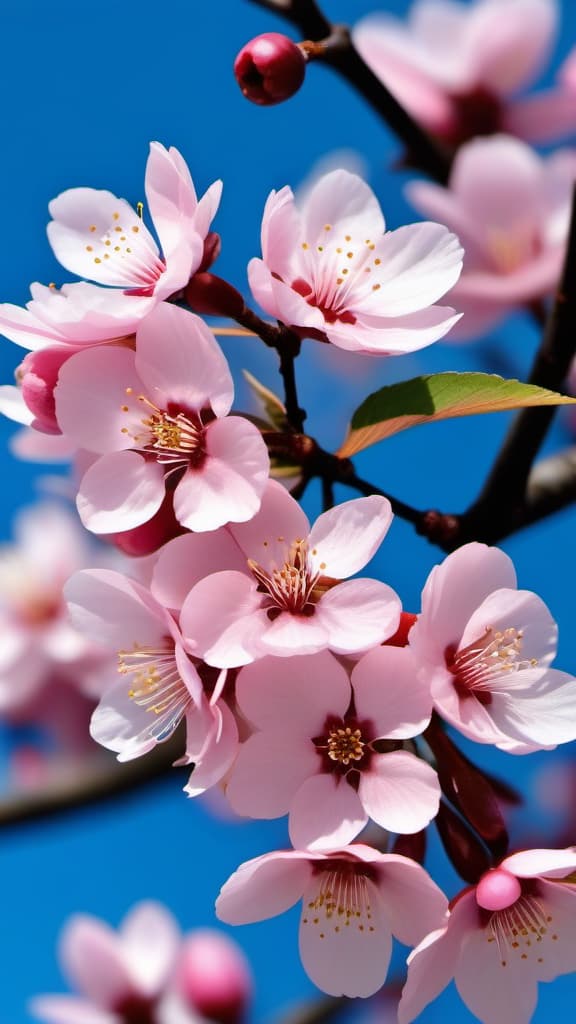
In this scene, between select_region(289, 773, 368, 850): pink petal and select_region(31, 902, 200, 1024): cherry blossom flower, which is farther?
select_region(31, 902, 200, 1024): cherry blossom flower

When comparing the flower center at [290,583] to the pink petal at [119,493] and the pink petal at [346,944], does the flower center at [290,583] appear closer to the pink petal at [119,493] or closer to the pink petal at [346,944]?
the pink petal at [119,493]

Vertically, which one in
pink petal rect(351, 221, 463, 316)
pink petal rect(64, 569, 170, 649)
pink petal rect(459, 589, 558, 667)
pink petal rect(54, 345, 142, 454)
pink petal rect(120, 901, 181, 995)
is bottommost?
pink petal rect(120, 901, 181, 995)

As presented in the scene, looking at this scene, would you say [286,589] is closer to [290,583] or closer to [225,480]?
[290,583]

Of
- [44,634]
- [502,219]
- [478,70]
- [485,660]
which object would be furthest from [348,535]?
[44,634]

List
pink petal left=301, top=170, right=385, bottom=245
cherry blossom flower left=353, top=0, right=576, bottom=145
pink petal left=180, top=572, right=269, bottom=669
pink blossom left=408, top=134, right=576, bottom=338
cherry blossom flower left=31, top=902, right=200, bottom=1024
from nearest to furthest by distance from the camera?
pink petal left=180, top=572, right=269, bottom=669 → pink petal left=301, top=170, right=385, bottom=245 → pink blossom left=408, top=134, right=576, bottom=338 → cherry blossom flower left=353, top=0, right=576, bottom=145 → cherry blossom flower left=31, top=902, right=200, bottom=1024

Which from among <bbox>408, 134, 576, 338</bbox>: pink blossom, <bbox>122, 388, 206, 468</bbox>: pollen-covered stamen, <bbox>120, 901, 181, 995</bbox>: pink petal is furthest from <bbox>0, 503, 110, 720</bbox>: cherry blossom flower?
<bbox>122, 388, 206, 468</bbox>: pollen-covered stamen

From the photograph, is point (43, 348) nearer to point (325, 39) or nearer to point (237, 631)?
point (237, 631)

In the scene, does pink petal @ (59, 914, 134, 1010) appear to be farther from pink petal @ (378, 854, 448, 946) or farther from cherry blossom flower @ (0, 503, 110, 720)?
pink petal @ (378, 854, 448, 946)
